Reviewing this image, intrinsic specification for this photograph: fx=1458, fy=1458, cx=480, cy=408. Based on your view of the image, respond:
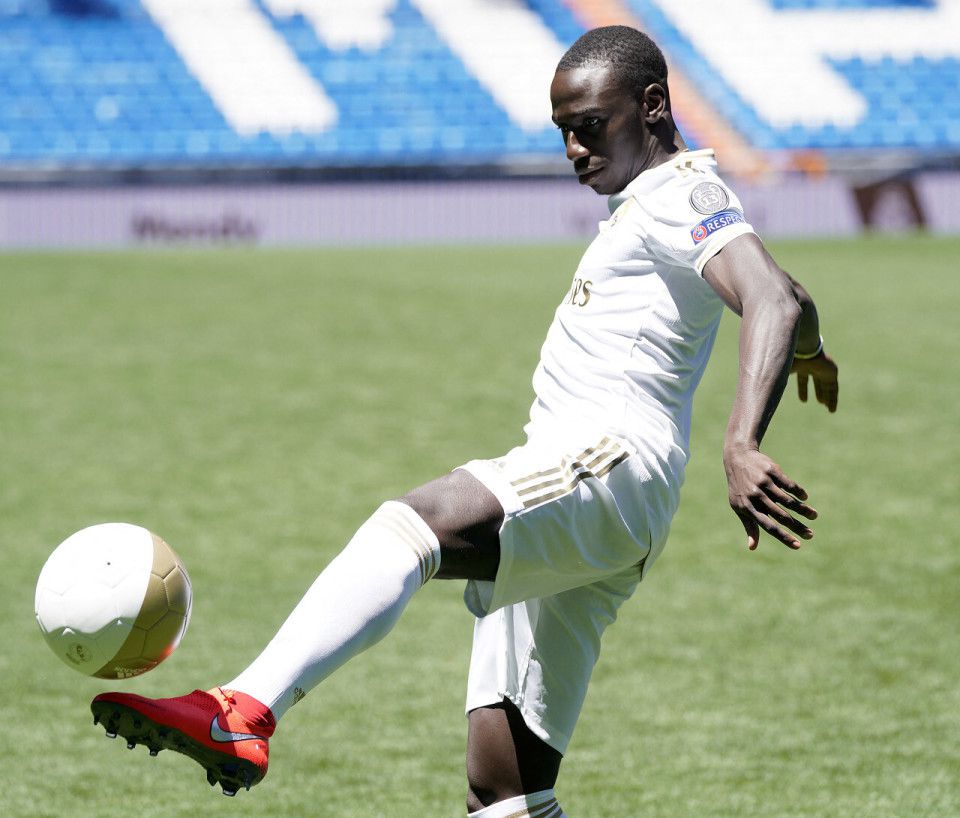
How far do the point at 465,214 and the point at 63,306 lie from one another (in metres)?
9.39

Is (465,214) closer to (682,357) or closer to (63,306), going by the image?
(63,306)

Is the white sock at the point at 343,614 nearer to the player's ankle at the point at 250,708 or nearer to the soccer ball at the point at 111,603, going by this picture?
the player's ankle at the point at 250,708

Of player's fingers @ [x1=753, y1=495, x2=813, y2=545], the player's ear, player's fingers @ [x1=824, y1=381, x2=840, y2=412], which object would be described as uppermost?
the player's ear

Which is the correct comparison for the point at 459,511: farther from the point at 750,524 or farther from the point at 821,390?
the point at 821,390

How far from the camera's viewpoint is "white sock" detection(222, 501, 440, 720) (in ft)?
8.34

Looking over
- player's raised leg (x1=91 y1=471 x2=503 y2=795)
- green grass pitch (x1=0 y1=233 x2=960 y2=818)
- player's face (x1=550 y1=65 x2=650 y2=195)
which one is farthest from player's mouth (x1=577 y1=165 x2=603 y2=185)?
green grass pitch (x1=0 y1=233 x2=960 y2=818)

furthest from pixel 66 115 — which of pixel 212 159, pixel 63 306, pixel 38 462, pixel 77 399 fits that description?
pixel 38 462

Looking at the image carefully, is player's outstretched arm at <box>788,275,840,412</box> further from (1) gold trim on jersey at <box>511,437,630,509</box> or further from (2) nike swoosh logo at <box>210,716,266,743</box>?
(2) nike swoosh logo at <box>210,716,266,743</box>

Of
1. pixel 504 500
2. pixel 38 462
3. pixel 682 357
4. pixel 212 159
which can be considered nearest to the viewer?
pixel 504 500

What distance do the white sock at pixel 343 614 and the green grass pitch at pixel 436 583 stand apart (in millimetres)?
1474

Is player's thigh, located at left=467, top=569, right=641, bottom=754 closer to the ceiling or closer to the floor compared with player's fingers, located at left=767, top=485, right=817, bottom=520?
closer to the floor

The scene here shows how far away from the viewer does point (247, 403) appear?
34.5 feet

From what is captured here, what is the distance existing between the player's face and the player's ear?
16 mm

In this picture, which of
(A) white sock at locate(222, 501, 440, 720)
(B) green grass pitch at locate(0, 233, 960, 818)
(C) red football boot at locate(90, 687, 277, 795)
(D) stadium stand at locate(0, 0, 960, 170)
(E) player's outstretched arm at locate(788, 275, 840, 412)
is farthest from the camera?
(D) stadium stand at locate(0, 0, 960, 170)
